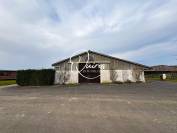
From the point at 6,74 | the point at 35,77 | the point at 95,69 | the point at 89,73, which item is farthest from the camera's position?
the point at 6,74

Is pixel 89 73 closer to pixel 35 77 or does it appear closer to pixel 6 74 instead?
pixel 35 77

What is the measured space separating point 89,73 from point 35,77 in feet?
23.1

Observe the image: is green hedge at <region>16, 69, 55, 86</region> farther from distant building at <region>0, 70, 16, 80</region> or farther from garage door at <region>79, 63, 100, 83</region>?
distant building at <region>0, 70, 16, 80</region>

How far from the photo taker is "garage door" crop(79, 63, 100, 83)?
3061cm

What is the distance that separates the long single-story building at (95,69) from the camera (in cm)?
3062

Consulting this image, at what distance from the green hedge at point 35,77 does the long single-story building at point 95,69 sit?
129 centimetres

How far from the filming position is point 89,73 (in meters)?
30.7

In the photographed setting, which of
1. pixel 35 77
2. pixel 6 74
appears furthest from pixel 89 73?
pixel 6 74

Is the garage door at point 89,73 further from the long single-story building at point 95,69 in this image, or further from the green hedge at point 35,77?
the green hedge at point 35,77

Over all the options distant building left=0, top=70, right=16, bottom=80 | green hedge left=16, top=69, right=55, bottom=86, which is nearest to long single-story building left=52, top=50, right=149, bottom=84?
green hedge left=16, top=69, right=55, bottom=86

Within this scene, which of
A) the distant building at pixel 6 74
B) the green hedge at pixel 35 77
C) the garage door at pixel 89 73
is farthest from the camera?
the distant building at pixel 6 74

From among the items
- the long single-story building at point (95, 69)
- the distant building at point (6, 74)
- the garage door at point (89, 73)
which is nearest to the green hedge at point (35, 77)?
the long single-story building at point (95, 69)

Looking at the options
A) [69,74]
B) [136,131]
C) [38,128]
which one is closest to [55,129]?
[38,128]

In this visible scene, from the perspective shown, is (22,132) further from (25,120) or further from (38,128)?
(25,120)
